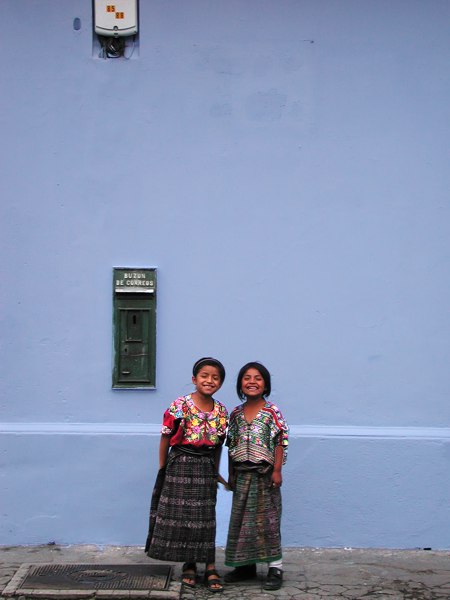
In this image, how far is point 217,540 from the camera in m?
6.18

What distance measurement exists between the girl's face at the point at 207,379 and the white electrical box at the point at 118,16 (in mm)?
2391

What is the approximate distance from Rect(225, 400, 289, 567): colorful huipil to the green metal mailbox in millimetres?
1047

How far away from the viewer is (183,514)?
5.36 metres

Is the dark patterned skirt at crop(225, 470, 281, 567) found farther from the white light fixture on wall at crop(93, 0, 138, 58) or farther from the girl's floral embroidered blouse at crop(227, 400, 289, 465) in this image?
the white light fixture on wall at crop(93, 0, 138, 58)

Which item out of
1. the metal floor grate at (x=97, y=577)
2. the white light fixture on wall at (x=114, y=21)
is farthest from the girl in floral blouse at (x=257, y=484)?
the white light fixture on wall at (x=114, y=21)

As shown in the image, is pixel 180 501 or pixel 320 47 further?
pixel 320 47

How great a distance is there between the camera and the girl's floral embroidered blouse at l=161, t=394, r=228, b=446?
5.36 metres

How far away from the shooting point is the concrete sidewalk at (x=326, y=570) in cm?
534

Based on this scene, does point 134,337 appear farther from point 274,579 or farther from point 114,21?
point 114,21

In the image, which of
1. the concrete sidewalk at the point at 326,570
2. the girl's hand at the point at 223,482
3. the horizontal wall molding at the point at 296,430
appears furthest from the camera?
the horizontal wall molding at the point at 296,430

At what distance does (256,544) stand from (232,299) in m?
1.66

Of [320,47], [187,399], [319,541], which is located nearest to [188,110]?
[320,47]

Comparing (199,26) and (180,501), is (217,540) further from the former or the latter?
(199,26)

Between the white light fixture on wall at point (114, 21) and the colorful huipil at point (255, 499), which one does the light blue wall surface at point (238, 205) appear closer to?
the white light fixture on wall at point (114, 21)
